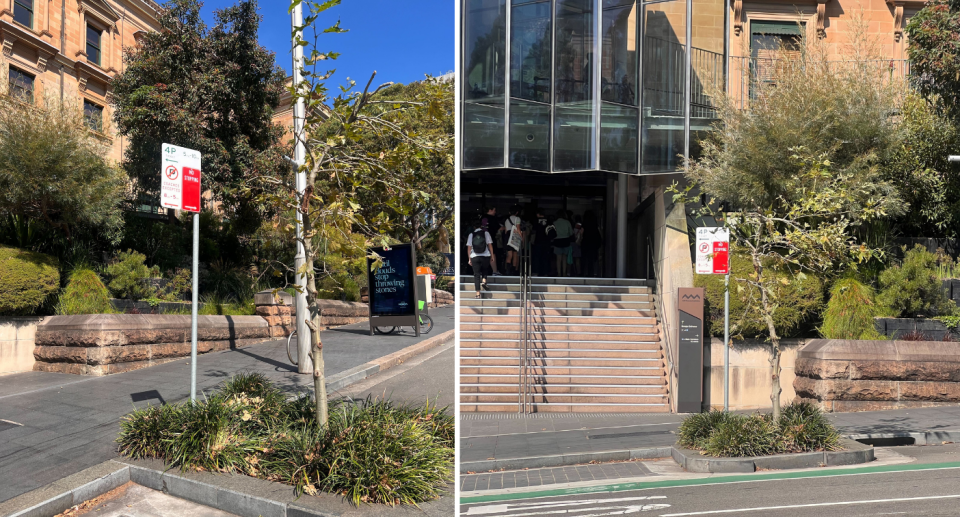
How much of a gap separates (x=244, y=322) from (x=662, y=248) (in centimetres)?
1002

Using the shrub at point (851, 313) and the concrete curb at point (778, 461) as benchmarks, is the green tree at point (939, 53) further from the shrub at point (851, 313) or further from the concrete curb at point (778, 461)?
the concrete curb at point (778, 461)

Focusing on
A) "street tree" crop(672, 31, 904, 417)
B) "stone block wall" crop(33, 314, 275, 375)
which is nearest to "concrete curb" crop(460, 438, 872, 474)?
"street tree" crop(672, 31, 904, 417)

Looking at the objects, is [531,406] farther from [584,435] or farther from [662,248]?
[662,248]

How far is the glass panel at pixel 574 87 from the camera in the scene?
61.6ft

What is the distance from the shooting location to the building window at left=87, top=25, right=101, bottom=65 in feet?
101

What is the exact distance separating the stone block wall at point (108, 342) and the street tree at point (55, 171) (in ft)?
7.87

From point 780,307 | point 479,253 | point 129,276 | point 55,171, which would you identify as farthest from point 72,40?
point 780,307

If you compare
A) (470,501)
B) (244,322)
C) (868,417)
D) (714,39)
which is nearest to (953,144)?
(714,39)

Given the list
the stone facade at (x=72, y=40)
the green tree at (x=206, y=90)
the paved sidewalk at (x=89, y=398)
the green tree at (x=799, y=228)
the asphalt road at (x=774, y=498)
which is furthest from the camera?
the stone facade at (x=72, y=40)

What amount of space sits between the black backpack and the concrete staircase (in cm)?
119

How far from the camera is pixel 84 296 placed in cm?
1370

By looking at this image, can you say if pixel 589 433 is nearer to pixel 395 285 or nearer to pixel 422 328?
pixel 395 285

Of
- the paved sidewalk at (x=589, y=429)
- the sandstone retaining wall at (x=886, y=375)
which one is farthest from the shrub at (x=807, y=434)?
the sandstone retaining wall at (x=886, y=375)

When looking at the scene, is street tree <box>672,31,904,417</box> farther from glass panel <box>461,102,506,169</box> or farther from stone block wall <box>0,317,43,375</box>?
stone block wall <box>0,317,43,375</box>
